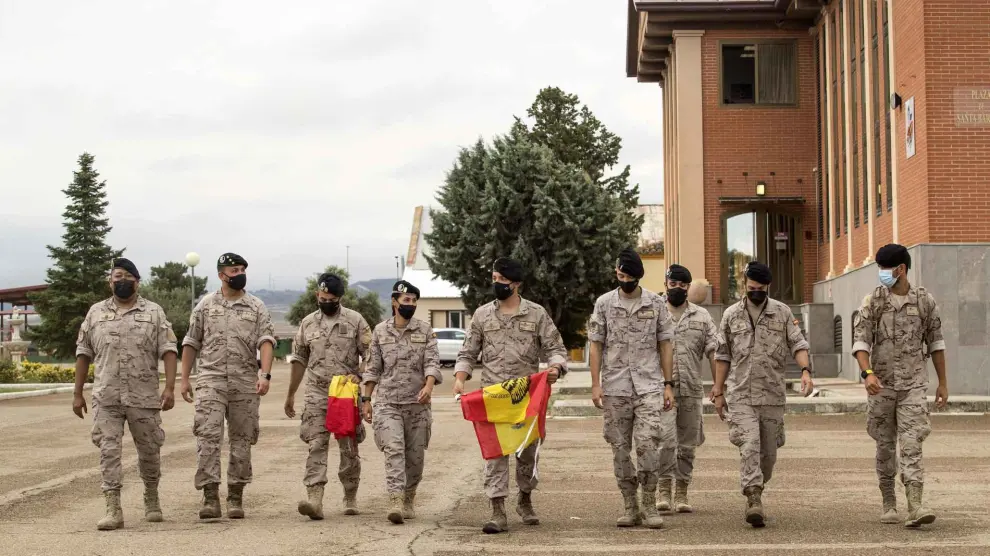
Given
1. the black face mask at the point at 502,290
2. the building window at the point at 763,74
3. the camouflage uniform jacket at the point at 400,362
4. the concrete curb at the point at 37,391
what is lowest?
the concrete curb at the point at 37,391

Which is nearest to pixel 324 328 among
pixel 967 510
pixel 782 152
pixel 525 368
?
pixel 525 368

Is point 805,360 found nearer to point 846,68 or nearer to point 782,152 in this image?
point 846,68

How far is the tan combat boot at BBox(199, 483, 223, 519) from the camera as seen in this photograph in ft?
33.3

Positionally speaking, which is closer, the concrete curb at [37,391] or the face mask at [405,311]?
the face mask at [405,311]

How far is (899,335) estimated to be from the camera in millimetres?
9773

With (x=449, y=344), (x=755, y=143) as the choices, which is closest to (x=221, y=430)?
(x=755, y=143)

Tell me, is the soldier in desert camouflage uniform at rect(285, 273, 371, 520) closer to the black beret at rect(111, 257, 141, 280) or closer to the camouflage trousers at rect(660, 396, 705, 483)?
the black beret at rect(111, 257, 141, 280)

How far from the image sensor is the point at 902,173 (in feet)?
85.6

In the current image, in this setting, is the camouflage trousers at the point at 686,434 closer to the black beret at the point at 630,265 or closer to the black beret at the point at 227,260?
the black beret at the point at 630,265

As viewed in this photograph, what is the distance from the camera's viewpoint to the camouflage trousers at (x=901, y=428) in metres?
9.46

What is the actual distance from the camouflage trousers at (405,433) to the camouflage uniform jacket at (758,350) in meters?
2.36

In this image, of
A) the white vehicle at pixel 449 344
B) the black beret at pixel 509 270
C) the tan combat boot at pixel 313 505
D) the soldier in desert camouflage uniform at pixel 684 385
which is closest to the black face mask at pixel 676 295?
the soldier in desert camouflage uniform at pixel 684 385

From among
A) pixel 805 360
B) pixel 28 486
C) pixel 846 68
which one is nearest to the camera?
pixel 805 360

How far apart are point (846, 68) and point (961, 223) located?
850 centimetres
